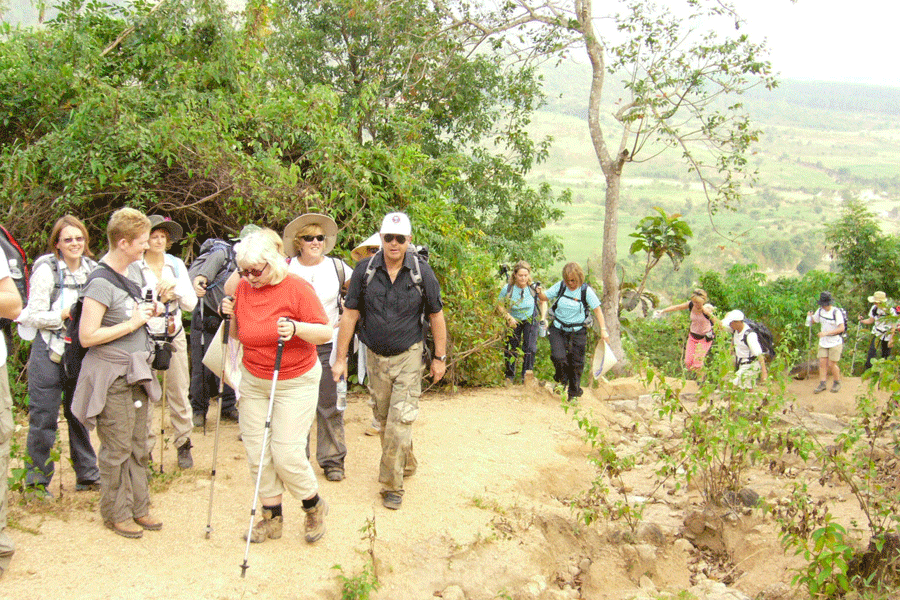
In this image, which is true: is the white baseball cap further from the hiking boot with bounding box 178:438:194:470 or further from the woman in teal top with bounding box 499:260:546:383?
the woman in teal top with bounding box 499:260:546:383

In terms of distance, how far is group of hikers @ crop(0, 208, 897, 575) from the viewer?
402 centimetres

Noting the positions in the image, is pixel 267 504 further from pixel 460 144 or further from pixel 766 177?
pixel 766 177

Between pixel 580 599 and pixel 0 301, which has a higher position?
pixel 0 301

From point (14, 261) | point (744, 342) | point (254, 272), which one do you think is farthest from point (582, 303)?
point (14, 261)

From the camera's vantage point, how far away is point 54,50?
813 cm

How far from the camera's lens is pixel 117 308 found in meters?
4.05

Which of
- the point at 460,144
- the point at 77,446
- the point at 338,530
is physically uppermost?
the point at 460,144

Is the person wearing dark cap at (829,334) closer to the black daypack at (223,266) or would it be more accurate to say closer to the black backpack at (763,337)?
the black backpack at (763,337)

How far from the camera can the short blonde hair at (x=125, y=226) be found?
3.97m

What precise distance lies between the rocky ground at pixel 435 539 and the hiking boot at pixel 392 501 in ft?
0.27

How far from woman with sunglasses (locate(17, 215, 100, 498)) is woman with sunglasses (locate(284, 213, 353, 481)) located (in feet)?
4.60

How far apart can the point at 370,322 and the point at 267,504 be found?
4.45ft

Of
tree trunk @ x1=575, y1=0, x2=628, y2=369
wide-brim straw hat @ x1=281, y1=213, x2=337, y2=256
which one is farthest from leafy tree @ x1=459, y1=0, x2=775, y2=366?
wide-brim straw hat @ x1=281, y1=213, x2=337, y2=256

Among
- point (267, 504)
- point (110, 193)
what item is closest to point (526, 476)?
point (267, 504)
